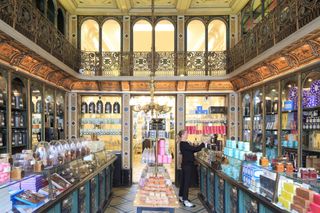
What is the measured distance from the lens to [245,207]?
177 inches

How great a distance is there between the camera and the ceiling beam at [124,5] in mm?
9098

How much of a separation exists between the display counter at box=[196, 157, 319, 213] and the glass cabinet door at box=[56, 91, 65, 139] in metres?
4.58

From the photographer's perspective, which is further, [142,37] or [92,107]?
[92,107]

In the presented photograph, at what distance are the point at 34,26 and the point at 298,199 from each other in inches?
212

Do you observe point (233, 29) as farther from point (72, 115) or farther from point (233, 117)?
point (72, 115)

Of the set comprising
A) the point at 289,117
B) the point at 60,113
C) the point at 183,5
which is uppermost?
the point at 183,5

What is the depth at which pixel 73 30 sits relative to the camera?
9.78 metres

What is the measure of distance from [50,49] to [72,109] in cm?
317

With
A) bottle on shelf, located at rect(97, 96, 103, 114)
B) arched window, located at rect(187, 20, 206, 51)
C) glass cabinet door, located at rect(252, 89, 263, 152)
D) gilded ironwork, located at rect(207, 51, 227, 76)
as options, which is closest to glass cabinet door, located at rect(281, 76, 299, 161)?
glass cabinet door, located at rect(252, 89, 263, 152)

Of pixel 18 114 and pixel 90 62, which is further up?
pixel 90 62

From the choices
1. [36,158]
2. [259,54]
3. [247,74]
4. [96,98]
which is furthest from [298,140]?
[96,98]

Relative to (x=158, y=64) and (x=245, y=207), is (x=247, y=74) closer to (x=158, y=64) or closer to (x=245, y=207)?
(x=158, y=64)

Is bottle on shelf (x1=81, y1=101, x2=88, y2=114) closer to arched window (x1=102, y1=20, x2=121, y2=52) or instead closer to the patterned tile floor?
arched window (x1=102, y1=20, x2=121, y2=52)

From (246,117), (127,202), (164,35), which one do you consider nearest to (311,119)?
(246,117)
